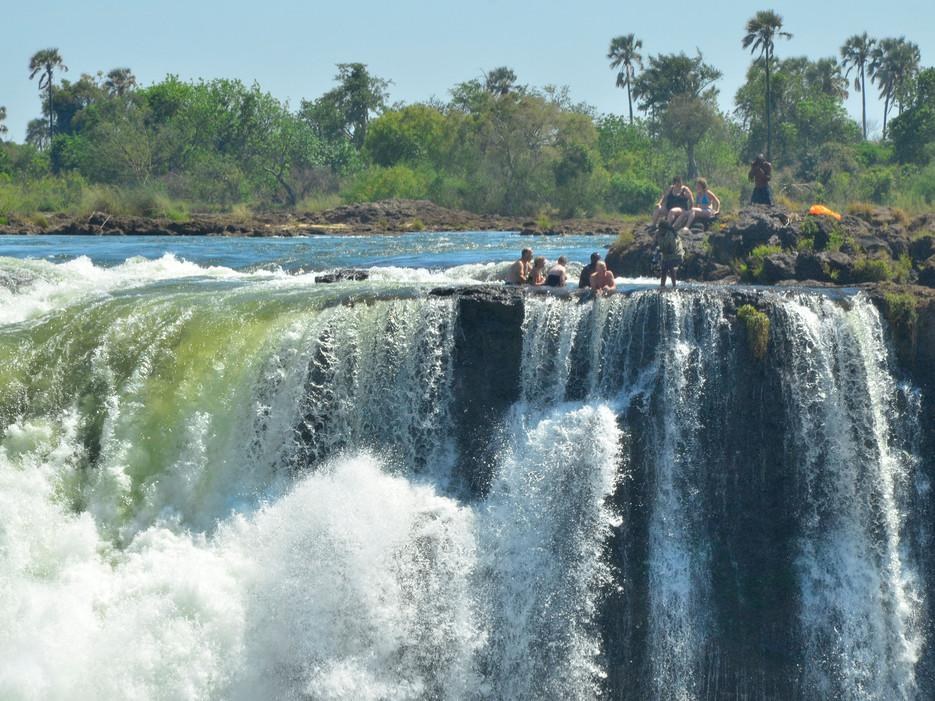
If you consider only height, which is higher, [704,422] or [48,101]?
[48,101]

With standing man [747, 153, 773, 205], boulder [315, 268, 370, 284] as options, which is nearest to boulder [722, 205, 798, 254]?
standing man [747, 153, 773, 205]

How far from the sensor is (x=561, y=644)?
12.8 m

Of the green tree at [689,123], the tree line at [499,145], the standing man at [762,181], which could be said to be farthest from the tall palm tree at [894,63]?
the standing man at [762,181]

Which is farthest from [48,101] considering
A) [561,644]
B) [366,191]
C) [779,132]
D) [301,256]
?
[561,644]

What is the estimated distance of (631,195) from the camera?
57.9 meters

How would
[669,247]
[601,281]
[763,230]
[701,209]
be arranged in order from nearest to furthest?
1. [601,281]
2. [669,247]
3. [763,230]
4. [701,209]

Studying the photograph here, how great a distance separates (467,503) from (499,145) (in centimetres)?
4770

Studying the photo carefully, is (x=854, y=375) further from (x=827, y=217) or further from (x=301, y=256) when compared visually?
(x=301, y=256)

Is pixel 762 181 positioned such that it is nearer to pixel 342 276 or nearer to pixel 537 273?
pixel 537 273

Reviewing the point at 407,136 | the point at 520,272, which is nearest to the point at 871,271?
the point at 520,272

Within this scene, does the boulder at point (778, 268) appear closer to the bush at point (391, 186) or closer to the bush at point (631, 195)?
the bush at point (631, 195)

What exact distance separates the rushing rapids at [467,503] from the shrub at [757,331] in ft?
0.41

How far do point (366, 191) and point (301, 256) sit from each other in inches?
1314

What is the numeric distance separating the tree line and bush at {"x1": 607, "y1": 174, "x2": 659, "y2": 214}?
0.09m
